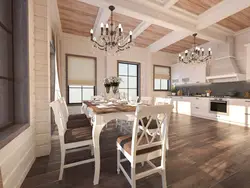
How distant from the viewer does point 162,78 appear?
615cm

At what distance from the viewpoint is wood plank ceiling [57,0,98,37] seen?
9.48 feet

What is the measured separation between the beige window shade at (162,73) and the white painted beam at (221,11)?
270cm

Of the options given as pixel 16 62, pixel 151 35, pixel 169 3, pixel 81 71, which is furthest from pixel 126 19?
pixel 16 62

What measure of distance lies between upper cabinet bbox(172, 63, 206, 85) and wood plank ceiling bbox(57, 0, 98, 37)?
4338 millimetres

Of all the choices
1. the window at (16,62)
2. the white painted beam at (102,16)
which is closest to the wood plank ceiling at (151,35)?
the white painted beam at (102,16)

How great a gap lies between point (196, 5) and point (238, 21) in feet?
5.80

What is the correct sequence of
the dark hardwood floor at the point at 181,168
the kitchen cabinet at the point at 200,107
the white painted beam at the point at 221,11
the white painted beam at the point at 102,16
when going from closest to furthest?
the dark hardwood floor at the point at 181,168, the white painted beam at the point at 221,11, the white painted beam at the point at 102,16, the kitchen cabinet at the point at 200,107

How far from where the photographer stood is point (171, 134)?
2.89m

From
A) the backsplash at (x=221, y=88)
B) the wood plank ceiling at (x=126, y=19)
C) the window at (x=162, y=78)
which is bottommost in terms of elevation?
the backsplash at (x=221, y=88)

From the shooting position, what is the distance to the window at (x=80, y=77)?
4.35 meters

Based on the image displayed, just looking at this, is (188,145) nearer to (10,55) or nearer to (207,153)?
(207,153)

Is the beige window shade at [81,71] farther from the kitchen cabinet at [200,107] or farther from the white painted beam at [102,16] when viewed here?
the kitchen cabinet at [200,107]

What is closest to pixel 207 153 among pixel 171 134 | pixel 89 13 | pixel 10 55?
pixel 171 134

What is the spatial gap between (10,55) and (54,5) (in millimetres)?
1904
